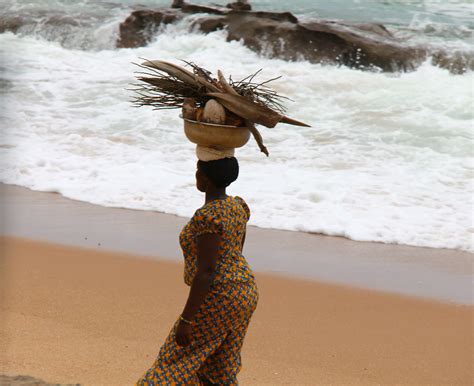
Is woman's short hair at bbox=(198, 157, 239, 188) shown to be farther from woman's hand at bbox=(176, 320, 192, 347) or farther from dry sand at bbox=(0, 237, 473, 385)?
dry sand at bbox=(0, 237, 473, 385)

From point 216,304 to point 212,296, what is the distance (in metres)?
0.03

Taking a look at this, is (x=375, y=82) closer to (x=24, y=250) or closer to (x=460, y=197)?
(x=460, y=197)

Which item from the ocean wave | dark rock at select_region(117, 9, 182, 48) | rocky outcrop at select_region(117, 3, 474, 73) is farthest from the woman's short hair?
A: dark rock at select_region(117, 9, 182, 48)

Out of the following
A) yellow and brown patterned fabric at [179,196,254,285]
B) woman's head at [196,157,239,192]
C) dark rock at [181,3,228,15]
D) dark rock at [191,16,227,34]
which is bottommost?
dark rock at [191,16,227,34]

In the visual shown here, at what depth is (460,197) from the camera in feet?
26.1

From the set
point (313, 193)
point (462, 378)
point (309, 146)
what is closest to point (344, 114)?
point (309, 146)

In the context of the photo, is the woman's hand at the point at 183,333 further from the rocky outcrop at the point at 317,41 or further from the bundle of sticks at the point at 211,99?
the rocky outcrop at the point at 317,41

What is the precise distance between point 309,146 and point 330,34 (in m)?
5.96

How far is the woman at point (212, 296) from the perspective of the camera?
2.89 meters

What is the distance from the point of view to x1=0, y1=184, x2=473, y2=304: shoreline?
5629 millimetres

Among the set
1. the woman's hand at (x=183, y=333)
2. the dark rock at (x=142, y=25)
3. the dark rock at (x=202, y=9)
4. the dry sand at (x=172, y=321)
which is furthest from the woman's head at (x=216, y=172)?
the dark rock at (x=202, y=9)

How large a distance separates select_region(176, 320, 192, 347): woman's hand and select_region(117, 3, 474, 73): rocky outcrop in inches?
479

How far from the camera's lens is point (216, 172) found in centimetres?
300

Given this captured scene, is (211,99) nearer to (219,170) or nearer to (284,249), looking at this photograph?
(219,170)
